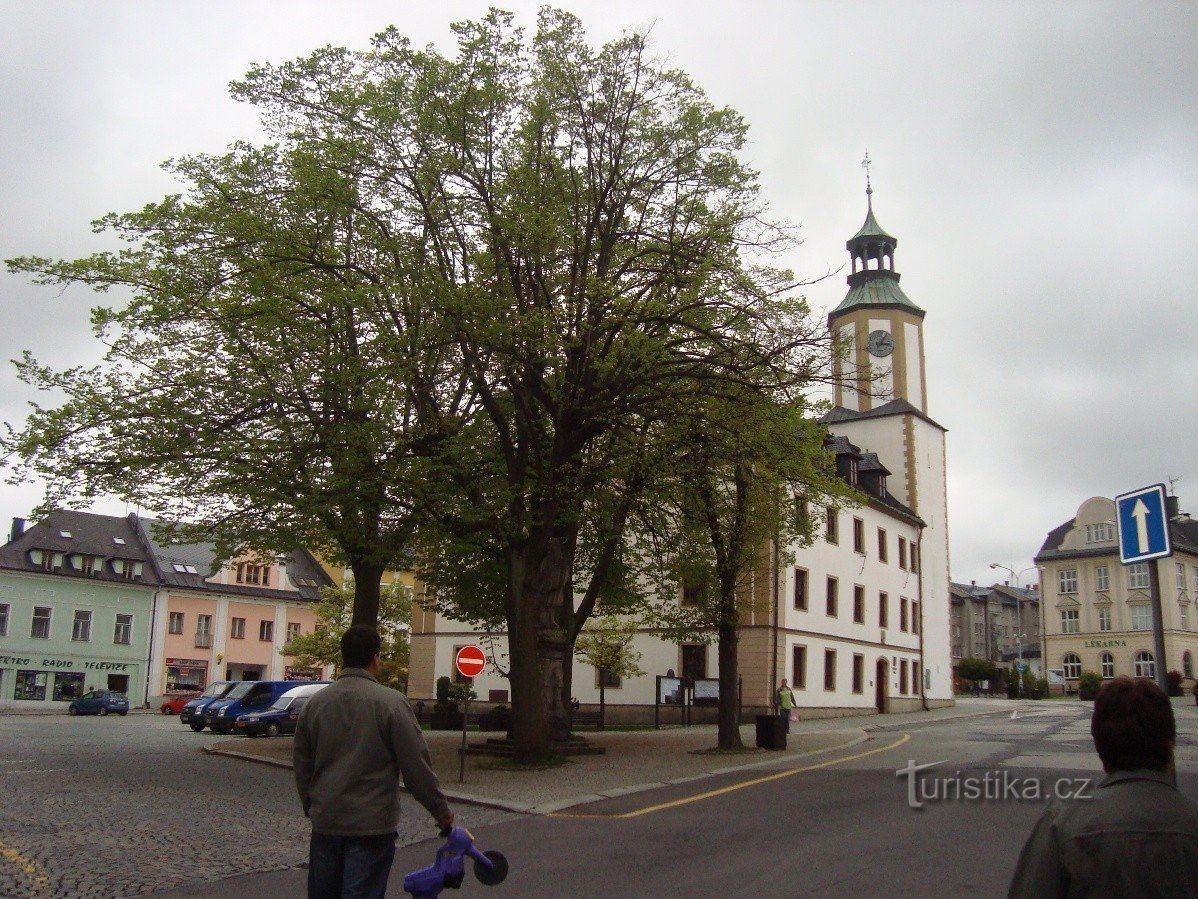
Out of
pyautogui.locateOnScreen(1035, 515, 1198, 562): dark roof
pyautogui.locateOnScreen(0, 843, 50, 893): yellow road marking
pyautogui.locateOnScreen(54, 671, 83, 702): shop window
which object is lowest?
pyautogui.locateOnScreen(54, 671, 83, 702): shop window

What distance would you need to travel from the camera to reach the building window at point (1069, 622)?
78.3m

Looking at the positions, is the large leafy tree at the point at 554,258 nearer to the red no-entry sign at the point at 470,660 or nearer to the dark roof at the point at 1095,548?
the red no-entry sign at the point at 470,660

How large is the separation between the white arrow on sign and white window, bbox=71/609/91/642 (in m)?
61.3

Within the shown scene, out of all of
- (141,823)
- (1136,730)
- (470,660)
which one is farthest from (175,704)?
(1136,730)

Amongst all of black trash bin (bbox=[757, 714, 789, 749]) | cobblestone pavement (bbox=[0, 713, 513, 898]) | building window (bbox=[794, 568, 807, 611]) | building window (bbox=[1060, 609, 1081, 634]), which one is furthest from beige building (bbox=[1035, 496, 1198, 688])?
cobblestone pavement (bbox=[0, 713, 513, 898])

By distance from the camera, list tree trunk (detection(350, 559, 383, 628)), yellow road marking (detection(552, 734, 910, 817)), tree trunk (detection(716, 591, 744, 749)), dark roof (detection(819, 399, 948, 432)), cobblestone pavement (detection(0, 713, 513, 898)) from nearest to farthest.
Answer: cobblestone pavement (detection(0, 713, 513, 898)) → yellow road marking (detection(552, 734, 910, 817)) → tree trunk (detection(716, 591, 744, 749)) → tree trunk (detection(350, 559, 383, 628)) → dark roof (detection(819, 399, 948, 432))

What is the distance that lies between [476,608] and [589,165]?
1172 centimetres

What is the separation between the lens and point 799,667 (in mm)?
42062

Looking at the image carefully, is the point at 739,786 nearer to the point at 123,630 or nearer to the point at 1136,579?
the point at 123,630

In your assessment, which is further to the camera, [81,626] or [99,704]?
[81,626]

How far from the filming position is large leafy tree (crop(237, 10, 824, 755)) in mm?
18719

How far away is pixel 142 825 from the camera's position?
11766mm

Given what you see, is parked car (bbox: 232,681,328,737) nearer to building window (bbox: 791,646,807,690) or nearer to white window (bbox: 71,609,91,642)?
building window (bbox: 791,646,807,690)

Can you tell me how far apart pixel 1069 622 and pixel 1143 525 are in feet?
258
